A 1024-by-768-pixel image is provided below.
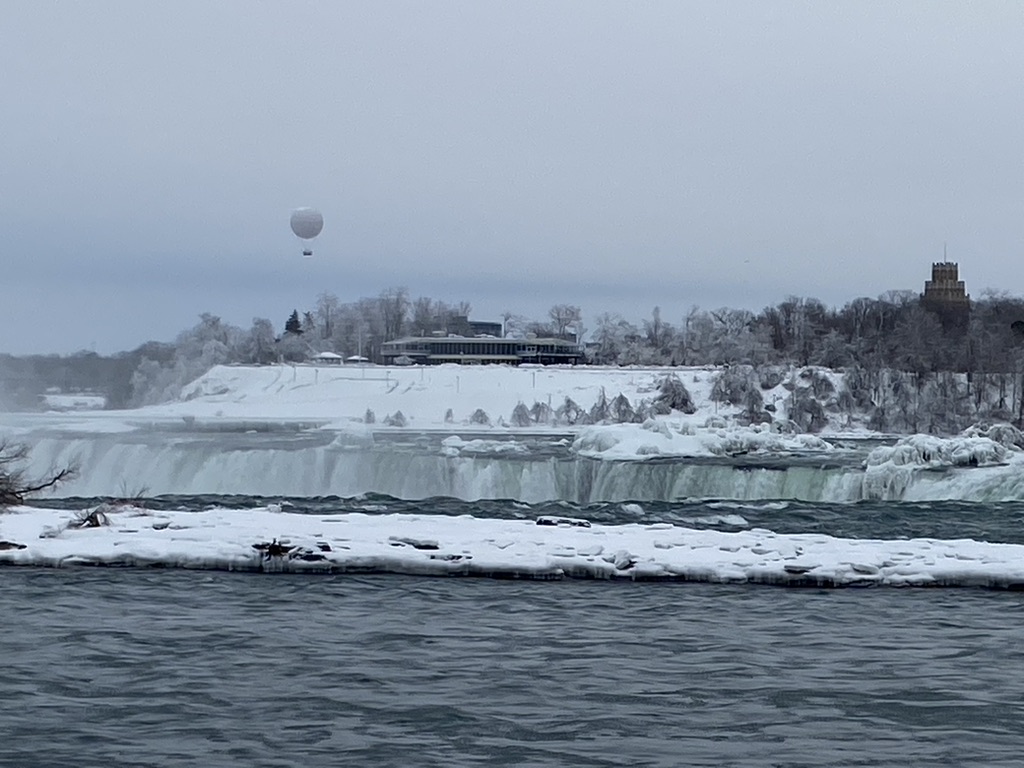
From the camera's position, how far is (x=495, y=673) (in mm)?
13039

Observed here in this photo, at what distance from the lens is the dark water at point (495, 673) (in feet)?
34.6

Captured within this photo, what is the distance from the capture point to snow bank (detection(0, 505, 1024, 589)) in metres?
18.5

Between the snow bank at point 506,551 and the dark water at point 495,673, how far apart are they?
1.60 feet

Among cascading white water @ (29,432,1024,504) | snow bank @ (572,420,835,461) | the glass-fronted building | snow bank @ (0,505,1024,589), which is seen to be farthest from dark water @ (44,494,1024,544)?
the glass-fronted building

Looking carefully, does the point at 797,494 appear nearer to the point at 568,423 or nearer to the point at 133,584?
the point at 133,584

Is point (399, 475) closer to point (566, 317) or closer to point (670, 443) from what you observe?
point (670, 443)

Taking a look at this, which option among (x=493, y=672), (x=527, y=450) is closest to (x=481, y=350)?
(x=527, y=450)

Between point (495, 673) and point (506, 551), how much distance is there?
661 centimetres

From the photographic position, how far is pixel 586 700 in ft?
39.4

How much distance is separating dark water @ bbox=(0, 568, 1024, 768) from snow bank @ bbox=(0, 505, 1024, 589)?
49 cm

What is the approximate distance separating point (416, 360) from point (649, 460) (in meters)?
83.9

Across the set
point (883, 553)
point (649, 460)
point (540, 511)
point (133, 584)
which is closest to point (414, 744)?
point (133, 584)

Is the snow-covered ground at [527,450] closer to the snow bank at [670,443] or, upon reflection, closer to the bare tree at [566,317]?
the snow bank at [670,443]

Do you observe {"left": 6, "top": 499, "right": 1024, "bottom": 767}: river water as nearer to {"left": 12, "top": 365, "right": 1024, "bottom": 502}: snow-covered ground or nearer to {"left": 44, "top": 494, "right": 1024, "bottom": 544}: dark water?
{"left": 44, "top": 494, "right": 1024, "bottom": 544}: dark water
